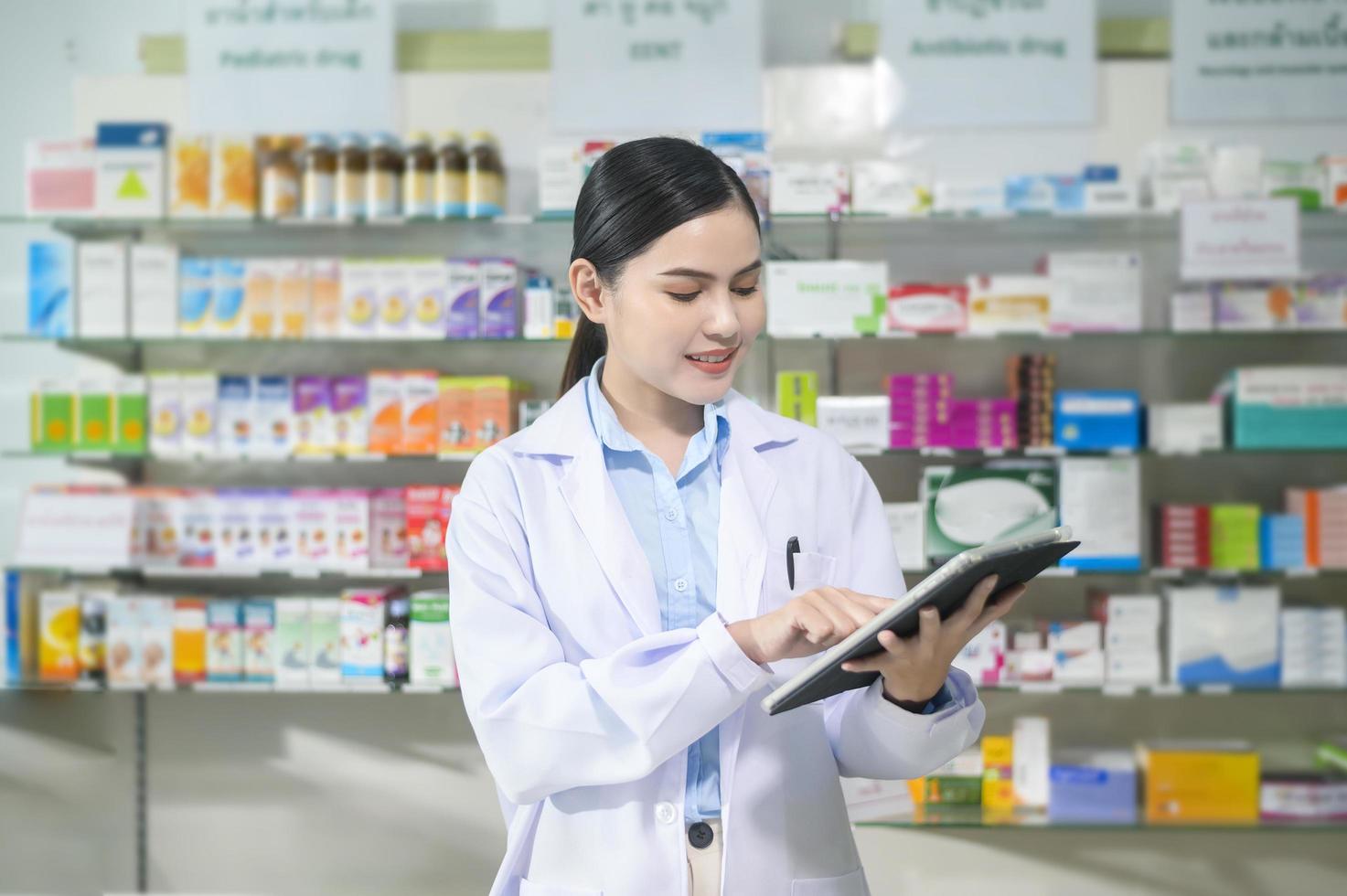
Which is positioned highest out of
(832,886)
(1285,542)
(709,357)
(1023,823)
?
(709,357)

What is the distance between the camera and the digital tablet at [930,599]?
3.73 ft

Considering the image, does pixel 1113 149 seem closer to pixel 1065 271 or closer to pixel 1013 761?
pixel 1065 271

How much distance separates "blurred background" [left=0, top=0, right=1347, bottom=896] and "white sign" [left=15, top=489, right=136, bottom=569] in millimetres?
13

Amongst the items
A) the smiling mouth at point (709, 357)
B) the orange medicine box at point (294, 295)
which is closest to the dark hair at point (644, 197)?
the smiling mouth at point (709, 357)

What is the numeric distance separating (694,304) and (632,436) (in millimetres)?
235

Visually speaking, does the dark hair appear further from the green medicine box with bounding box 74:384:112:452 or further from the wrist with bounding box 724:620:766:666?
the green medicine box with bounding box 74:384:112:452

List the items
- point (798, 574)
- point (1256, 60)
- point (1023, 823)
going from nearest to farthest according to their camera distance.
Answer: point (798, 574)
point (1023, 823)
point (1256, 60)

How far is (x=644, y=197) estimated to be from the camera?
1.36 m

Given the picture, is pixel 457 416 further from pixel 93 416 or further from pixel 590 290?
pixel 590 290

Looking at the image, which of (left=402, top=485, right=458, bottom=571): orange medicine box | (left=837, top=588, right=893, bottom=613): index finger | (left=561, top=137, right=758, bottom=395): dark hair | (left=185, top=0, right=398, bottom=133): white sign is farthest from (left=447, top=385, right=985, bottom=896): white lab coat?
(left=185, top=0, right=398, bottom=133): white sign

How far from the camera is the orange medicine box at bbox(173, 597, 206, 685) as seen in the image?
143 inches

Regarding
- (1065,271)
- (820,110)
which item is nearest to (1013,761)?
(1065,271)

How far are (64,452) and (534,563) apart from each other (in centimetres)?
280

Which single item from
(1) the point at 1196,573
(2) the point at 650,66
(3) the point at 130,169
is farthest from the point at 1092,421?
(3) the point at 130,169
